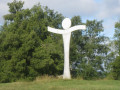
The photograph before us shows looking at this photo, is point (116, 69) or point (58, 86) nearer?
point (58, 86)

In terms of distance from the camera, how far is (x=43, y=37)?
27.5 metres

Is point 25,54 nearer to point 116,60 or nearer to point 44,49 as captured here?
point 44,49

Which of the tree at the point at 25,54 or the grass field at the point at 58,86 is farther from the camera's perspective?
the tree at the point at 25,54

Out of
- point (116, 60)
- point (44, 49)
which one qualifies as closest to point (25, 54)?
point (44, 49)

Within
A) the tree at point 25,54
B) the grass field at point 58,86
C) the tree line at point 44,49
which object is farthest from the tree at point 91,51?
the grass field at point 58,86

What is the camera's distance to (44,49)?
73.3ft

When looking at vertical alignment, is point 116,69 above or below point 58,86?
above

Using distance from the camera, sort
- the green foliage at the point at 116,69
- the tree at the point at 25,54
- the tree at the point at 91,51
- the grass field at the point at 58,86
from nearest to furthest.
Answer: the grass field at the point at 58,86
the tree at the point at 25,54
the green foliage at the point at 116,69
the tree at the point at 91,51

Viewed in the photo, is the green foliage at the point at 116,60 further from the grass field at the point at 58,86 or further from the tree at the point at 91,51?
the grass field at the point at 58,86

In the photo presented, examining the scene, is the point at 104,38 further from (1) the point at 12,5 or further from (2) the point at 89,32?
(1) the point at 12,5

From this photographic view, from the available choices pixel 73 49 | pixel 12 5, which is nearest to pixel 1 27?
pixel 12 5

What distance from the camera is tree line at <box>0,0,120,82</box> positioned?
21.4 meters

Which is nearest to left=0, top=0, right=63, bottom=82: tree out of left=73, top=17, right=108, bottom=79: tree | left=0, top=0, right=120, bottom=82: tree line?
left=0, top=0, right=120, bottom=82: tree line

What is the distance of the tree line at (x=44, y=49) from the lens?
21406mm
